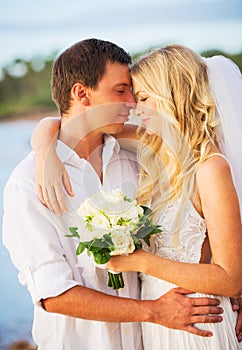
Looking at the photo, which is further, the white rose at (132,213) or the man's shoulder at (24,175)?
the man's shoulder at (24,175)

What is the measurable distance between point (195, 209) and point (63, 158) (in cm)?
50

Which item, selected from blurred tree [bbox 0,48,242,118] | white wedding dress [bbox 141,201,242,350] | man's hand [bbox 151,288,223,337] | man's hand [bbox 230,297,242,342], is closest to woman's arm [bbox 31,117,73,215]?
white wedding dress [bbox 141,201,242,350]

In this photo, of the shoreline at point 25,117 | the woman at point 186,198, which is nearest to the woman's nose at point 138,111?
the woman at point 186,198

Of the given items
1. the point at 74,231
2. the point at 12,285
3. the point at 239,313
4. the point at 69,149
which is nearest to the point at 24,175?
the point at 69,149

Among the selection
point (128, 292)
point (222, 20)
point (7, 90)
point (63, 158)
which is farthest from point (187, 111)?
point (222, 20)

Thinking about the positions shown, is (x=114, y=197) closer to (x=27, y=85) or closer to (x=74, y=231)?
(x=74, y=231)

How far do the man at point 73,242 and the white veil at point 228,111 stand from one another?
0.30 metres

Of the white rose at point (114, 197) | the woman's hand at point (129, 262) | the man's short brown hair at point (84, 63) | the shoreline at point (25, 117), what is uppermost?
the man's short brown hair at point (84, 63)

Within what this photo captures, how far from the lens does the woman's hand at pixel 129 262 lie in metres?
1.91

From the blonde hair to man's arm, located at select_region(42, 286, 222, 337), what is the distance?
30 centimetres

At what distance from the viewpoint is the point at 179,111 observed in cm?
201

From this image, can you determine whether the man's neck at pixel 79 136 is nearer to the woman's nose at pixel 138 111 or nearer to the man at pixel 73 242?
the man at pixel 73 242

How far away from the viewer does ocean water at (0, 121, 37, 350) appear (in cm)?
527

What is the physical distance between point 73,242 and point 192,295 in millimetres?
424
